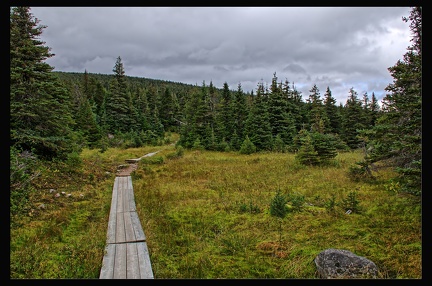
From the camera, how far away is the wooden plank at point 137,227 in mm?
7133

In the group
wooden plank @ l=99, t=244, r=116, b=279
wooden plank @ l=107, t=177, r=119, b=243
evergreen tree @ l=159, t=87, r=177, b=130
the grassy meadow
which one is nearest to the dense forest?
the grassy meadow

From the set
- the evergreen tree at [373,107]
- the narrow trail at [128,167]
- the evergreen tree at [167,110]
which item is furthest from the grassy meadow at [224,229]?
the evergreen tree at [167,110]

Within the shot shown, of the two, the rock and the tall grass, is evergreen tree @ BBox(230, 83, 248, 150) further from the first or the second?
the rock

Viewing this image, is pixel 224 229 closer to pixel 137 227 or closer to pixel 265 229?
pixel 265 229

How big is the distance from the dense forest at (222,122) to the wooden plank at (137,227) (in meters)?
3.91

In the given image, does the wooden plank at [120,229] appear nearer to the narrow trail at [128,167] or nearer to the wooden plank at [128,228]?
the wooden plank at [128,228]

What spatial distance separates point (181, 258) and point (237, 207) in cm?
416

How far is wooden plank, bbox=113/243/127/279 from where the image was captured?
17.2 ft

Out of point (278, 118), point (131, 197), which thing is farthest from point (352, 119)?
point (131, 197)

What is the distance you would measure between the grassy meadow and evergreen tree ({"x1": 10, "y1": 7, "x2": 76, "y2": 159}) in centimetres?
167

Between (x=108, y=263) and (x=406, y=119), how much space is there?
9.73m

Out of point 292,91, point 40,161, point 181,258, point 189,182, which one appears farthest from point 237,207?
point 292,91

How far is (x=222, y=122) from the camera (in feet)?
121

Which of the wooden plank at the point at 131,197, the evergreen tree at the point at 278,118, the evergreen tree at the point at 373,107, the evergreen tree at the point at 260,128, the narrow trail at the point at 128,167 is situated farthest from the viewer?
the evergreen tree at the point at 373,107
